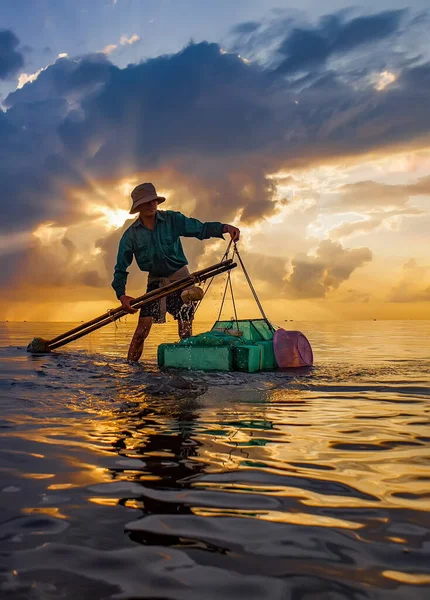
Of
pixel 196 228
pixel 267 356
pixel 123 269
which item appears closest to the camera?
pixel 267 356

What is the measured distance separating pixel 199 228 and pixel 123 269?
5.67 ft

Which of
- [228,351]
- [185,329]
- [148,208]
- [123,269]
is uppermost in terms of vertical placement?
[148,208]

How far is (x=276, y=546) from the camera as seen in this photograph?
2.02m

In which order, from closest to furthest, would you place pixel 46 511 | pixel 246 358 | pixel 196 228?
pixel 46 511
pixel 246 358
pixel 196 228

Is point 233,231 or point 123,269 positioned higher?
point 233,231

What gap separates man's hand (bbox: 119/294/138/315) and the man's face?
1.61 m

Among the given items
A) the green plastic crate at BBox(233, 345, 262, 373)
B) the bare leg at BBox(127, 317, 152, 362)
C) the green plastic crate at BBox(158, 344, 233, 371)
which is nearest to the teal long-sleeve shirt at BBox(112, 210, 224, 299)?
the bare leg at BBox(127, 317, 152, 362)

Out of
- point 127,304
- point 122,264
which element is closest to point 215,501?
point 127,304

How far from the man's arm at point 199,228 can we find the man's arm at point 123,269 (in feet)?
3.43

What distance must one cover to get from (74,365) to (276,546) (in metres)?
8.34

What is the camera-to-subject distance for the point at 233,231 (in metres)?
9.48

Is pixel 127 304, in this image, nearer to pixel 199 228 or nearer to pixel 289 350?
pixel 199 228

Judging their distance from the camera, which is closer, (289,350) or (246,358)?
(246,358)

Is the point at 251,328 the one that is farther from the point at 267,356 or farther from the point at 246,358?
the point at 246,358
